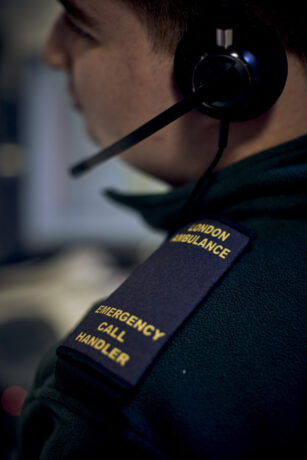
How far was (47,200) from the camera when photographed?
1882 millimetres

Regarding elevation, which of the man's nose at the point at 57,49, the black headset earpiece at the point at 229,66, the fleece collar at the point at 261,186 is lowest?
the fleece collar at the point at 261,186

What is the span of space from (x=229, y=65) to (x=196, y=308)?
0.23 meters

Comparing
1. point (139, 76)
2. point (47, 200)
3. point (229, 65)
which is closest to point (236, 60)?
point (229, 65)

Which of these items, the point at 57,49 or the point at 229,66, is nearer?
the point at 229,66

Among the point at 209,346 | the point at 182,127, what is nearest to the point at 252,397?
the point at 209,346

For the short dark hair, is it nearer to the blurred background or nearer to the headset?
the headset

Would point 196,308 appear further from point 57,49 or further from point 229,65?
point 57,49

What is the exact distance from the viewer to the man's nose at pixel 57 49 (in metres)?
0.55

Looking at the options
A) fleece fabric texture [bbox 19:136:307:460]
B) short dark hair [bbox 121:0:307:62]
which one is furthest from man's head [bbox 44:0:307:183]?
fleece fabric texture [bbox 19:136:307:460]

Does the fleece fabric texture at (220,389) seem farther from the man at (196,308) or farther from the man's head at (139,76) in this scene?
the man's head at (139,76)

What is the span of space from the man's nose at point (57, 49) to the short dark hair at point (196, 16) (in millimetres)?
172

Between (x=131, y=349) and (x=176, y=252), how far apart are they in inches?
4.1

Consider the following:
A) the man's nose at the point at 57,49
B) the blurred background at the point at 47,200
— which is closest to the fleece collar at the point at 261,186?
the man's nose at the point at 57,49

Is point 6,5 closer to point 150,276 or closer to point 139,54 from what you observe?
point 139,54
